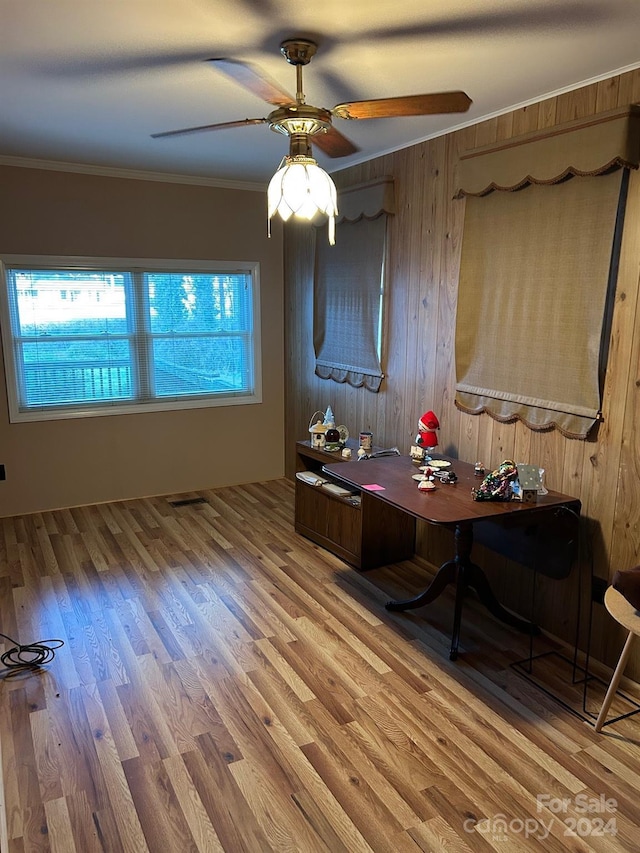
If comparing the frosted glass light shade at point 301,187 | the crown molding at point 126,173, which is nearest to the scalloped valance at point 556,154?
the frosted glass light shade at point 301,187

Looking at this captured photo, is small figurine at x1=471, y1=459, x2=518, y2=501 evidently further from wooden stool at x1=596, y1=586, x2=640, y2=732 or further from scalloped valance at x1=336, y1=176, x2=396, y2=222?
scalloped valance at x1=336, y1=176, x2=396, y2=222

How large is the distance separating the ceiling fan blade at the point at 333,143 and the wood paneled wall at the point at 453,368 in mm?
940

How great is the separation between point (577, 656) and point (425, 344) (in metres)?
1.88

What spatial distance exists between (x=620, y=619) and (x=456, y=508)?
0.78 metres

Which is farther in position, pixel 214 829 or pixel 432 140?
pixel 432 140

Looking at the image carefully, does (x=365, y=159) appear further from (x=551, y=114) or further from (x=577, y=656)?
(x=577, y=656)

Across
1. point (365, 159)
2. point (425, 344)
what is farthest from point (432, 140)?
point (425, 344)

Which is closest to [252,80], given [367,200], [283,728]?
[367,200]

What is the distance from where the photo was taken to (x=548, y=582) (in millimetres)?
2980

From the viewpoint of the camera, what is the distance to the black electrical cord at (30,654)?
274 cm

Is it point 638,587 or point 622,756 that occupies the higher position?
point 638,587

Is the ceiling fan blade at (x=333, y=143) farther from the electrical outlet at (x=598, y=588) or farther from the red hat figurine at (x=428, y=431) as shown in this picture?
the electrical outlet at (x=598, y=588)

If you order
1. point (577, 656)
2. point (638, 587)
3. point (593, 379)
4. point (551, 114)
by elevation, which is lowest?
point (577, 656)

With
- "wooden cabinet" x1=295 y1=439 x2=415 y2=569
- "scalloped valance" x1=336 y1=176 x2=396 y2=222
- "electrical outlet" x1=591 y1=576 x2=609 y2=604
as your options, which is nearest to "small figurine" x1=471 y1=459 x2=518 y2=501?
"electrical outlet" x1=591 y1=576 x2=609 y2=604
